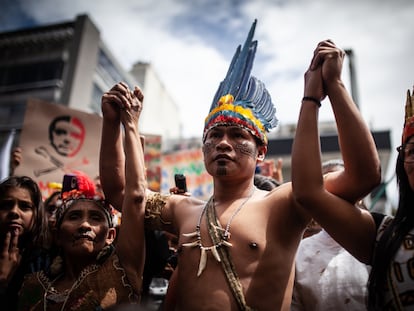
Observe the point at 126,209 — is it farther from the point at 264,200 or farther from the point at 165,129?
the point at 165,129

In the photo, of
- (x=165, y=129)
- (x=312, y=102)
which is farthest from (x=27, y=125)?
(x=165, y=129)

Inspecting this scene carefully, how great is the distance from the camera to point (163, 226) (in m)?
2.03

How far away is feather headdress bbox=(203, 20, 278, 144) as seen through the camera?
1.96 metres

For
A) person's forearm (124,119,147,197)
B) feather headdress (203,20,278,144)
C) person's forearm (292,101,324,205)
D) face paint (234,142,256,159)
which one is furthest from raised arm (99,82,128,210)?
person's forearm (292,101,324,205)

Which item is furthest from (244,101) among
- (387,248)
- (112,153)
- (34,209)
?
(34,209)

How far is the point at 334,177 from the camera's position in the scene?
159 cm

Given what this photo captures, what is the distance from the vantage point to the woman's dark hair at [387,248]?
4.79 ft

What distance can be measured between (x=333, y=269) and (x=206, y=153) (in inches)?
45.7

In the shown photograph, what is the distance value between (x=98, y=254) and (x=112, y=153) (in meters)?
0.61

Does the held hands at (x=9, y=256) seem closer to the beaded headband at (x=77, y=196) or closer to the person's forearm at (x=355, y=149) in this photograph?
→ the beaded headband at (x=77, y=196)

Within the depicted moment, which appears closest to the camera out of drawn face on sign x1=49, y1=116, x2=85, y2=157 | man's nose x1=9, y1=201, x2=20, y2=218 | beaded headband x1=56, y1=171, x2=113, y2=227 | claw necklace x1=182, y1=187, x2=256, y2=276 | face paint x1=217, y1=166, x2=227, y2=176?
claw necklace x1=182, y1=187, x2=256, y2=276

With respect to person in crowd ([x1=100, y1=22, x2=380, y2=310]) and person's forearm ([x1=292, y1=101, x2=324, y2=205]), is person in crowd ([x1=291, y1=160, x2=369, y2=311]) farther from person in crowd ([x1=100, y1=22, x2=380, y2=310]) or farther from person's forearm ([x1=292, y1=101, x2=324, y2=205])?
person's forearm ([x1=292, y1=101, x2=324, y2=205])

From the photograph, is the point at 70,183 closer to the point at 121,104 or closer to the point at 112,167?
the point at 112,167

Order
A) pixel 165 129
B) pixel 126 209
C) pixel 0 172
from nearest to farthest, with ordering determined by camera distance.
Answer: pixel 126 209 → pixel 0 172 → pixel 165 129
